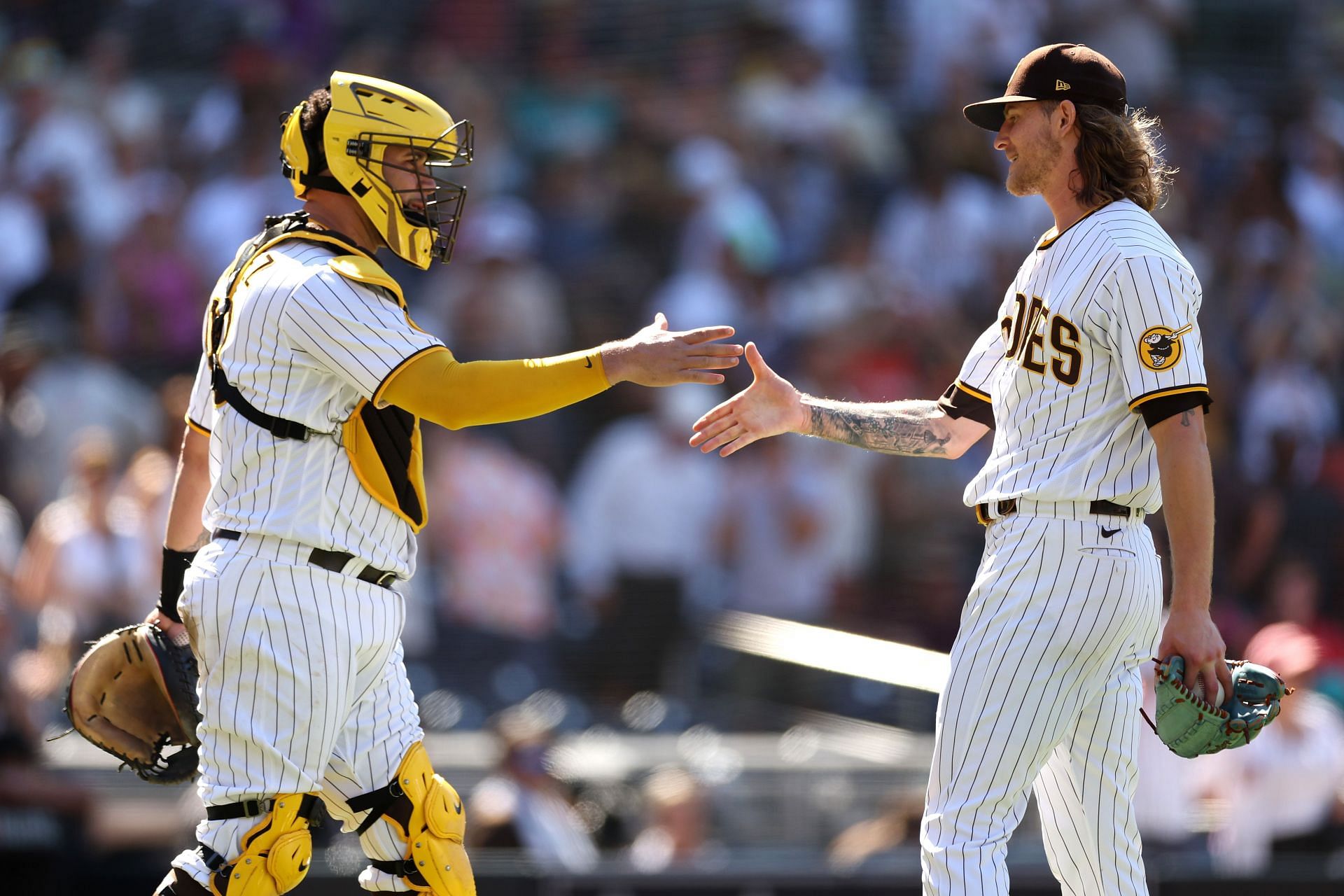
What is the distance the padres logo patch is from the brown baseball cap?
63 centimetres

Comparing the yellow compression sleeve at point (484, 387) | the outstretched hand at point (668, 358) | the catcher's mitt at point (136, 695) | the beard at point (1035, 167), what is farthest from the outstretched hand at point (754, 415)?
the catcher's mitt at point (136, 695)

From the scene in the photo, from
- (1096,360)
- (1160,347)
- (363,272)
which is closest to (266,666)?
(363,272)

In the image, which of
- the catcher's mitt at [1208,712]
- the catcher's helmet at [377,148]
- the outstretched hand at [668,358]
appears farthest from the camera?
the catcher's helmet at [377,148]

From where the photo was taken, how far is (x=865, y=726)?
830cm

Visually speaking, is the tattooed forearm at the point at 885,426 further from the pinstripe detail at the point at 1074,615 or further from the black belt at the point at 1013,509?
the pinstripe detail at the point at 1074,615

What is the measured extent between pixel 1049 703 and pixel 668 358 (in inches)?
46.2

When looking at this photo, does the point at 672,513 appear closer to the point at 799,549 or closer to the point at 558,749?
the point at 799,549

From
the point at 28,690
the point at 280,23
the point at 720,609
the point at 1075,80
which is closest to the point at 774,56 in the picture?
the point at 280,23

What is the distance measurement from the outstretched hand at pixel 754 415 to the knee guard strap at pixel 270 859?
1.33 metres

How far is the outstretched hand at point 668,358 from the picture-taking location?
3.88 meters

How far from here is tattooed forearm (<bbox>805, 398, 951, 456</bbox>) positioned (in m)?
4.40

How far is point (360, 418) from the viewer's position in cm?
404

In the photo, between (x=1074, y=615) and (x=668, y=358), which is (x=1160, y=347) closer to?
(x=1074, y=615)

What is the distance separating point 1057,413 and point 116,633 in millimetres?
2435
